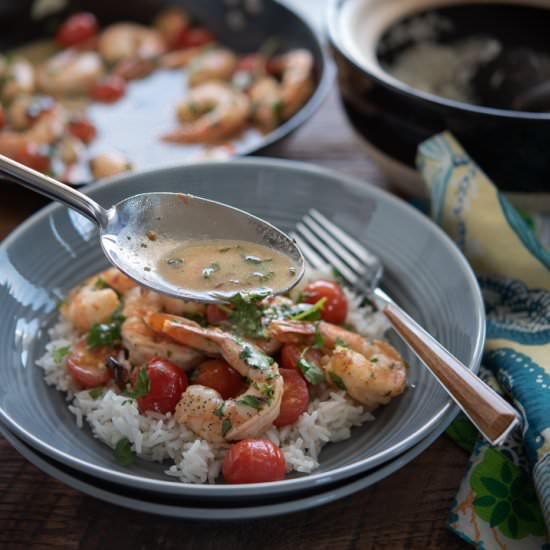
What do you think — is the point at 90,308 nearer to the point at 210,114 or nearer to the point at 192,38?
the point at 210,114

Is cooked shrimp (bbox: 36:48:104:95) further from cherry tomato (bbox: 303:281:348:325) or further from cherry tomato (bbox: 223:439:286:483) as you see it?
cherry tomato (bbox: 223:439:286:483)

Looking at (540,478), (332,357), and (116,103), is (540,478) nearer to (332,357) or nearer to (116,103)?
(332,357)

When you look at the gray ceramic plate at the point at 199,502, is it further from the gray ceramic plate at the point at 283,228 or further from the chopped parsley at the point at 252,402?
the chopped parsley at the point at 252,402

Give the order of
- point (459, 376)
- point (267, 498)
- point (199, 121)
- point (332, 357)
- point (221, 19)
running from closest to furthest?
1. point (267, 498)
2. point (459, 376)
3. point (332, 357)
4. point (199, 121)
5. point (221, 19)

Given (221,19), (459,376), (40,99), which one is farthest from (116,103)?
(459,376)

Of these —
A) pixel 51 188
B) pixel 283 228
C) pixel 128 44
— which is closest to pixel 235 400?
pixel 51 188

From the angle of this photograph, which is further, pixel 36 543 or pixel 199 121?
pixel 199 121

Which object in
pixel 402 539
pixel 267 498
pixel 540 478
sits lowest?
pixel 402 539

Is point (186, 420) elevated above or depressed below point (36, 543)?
above
